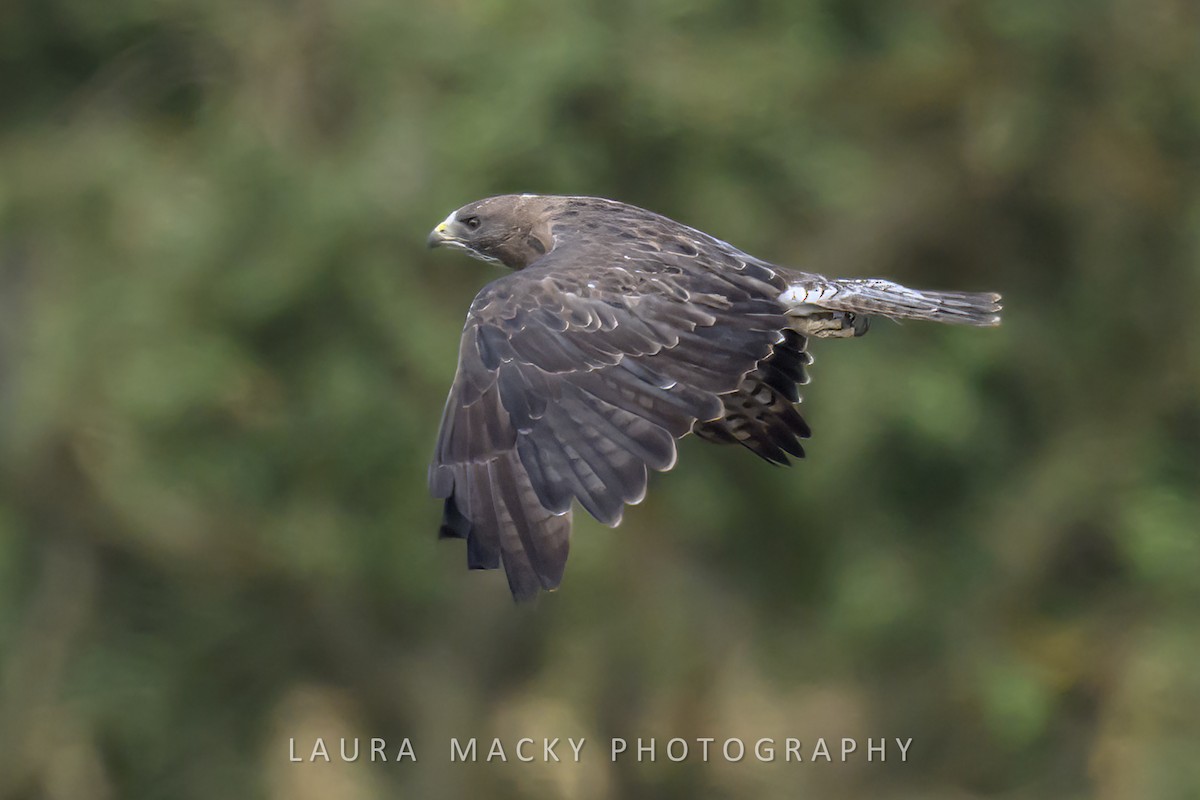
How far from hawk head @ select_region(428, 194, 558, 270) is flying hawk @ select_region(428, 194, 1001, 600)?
0.95ft

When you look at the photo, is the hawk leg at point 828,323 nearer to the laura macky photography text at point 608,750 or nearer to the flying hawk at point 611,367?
the flying hawk at point 611,367

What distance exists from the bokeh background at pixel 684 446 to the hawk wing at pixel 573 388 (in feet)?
19.3

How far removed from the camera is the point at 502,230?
865cm

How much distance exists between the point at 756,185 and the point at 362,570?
372 centimetres

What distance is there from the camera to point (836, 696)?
14.7 m

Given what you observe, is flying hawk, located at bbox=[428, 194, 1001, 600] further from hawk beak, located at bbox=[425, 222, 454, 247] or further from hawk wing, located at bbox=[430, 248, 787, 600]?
hawk beak, located at bbox=[425, 222, 454, 247]

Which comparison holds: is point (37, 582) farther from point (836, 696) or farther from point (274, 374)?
point (836, 696)

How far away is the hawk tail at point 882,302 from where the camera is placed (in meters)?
7.75

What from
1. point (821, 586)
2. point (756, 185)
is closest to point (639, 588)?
point (821, 586)

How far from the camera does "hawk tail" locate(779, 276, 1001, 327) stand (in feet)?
25.4

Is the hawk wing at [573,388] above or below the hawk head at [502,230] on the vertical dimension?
below

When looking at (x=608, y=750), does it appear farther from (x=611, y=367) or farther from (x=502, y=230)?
(x=611, y=367)

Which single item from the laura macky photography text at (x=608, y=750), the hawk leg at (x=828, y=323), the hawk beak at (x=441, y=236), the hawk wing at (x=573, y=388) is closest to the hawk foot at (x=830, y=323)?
the hawk leg at (x=828, y=323)

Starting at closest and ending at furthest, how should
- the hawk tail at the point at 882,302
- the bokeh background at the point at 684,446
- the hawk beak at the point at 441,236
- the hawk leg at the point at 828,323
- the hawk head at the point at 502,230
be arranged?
the hawk tail at the point at 882,302 < the hawk leg at the point at 828,323 < the hawk head at the point at 502,230 < the hawk beak at the point at 441,236 < the bokeh background at the point at 684,446
